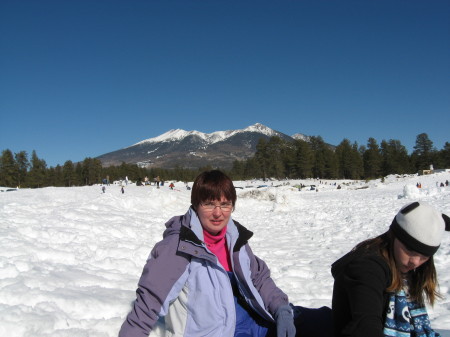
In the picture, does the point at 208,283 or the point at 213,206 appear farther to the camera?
the point at 213,206

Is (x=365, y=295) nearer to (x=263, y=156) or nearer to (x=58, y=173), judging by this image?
(x=263, y=156)

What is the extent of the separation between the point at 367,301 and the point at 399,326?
0.45 m

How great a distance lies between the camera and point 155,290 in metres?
2.27

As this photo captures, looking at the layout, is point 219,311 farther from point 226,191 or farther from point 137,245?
point 137,245

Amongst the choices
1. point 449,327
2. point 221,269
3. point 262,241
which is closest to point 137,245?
point 262,241

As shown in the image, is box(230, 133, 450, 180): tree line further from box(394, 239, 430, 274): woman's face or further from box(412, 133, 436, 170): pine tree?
box(394, 239, 430, 274): woman's face

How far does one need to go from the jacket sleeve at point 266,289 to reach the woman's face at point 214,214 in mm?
482

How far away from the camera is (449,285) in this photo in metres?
4.53

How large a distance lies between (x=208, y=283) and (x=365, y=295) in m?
1.14

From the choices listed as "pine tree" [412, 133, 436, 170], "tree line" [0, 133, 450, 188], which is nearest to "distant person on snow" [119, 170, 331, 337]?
"tree line" [0, 133, 450, 188]

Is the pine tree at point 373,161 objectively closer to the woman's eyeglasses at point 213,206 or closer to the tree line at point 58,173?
the tree line at point 58,173

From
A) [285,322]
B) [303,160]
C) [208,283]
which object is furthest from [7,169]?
[285,322]

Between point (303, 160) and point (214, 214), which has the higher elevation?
point (303, 160)

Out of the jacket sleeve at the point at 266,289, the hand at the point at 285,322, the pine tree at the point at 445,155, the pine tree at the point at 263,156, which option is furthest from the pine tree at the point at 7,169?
the pine tree at the point at 445,155
